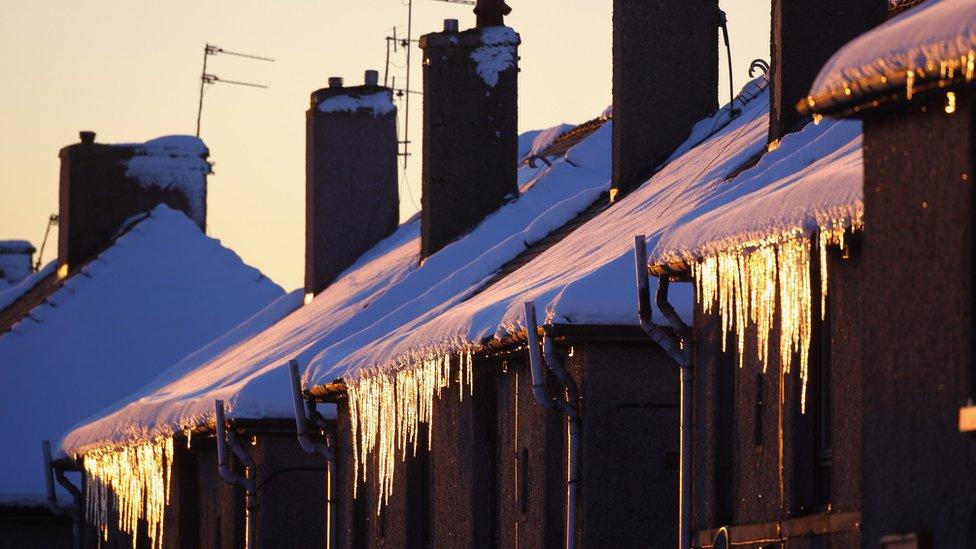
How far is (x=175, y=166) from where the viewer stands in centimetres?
4038

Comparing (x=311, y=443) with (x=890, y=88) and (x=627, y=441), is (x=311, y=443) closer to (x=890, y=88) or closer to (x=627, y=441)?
Result: (x=627, y=441)

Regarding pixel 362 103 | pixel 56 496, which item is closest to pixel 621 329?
pixel 362 103

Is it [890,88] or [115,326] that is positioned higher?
[890,88]

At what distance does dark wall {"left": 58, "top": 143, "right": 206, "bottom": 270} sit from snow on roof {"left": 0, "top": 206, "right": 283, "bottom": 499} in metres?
0.44

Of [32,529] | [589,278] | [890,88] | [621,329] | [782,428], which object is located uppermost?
[890,88]

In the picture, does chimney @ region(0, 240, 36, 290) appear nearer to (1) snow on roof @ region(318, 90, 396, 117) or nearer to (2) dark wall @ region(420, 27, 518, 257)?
(1) snow on roof @ region(318, 90, 396, 117)

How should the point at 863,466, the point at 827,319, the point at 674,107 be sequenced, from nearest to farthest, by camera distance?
the point at 863,466 < the point at 827,319 < the point at 674,107

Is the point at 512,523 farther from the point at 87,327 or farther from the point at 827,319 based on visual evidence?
the point at 87,327

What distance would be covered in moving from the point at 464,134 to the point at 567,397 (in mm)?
10501

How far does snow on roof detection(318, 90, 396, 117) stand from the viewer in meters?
31.5

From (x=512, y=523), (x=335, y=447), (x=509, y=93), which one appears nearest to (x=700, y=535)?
(x=512, y=523)

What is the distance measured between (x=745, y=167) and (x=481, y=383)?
260cm

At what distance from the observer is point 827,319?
1323 centimetres

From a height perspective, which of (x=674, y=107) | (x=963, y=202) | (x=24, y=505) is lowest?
(x=24, y=505)
